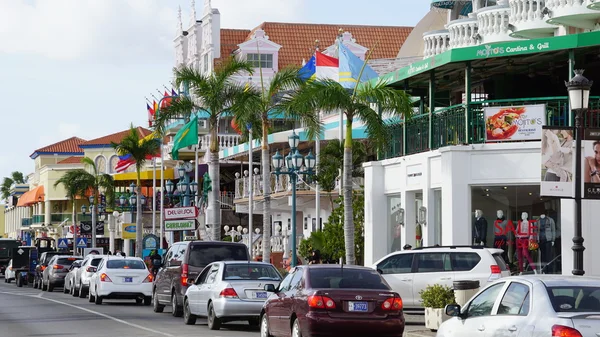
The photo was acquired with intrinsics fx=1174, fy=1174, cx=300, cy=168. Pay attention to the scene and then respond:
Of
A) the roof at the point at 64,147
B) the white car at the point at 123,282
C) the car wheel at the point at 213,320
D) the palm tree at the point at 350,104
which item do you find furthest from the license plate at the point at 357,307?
the roof at the point at 64,147

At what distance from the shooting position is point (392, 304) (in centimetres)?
1842

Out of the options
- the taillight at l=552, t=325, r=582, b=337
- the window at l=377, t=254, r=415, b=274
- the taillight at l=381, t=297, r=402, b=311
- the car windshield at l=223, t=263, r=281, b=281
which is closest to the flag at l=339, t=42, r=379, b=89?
the window at l=377, t=254, r=415, b=274

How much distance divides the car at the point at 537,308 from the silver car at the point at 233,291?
1019cm

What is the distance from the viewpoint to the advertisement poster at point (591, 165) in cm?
2100

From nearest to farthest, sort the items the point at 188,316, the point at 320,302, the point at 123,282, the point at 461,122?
the point at 320,302, the point at 188,316, the point at 461,122, the point at 123,282

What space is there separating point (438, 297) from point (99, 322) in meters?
8.22

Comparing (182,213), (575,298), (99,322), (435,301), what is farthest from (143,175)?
(575,298)

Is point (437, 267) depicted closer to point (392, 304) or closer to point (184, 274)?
point (184, 274)

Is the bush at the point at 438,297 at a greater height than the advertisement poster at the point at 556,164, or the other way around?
the advertisement poster at the point at 556,164

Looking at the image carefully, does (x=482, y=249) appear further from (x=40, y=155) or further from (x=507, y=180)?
(x=40, y=155)

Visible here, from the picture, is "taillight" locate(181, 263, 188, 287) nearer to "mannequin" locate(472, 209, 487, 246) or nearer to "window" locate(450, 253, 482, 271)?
"window" locate(450, 253, 482, 271)

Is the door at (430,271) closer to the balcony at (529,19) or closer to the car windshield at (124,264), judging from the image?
the balcony at (529,19)

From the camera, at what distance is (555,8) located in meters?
32.7

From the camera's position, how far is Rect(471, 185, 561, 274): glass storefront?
1126 inches
